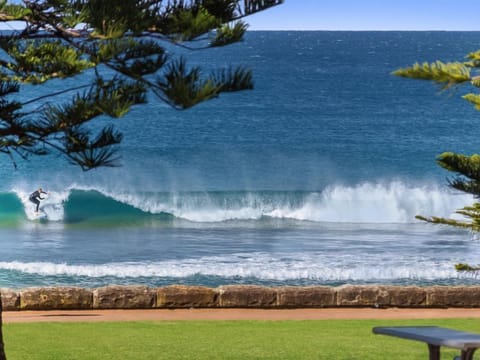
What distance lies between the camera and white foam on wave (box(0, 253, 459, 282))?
15273mm

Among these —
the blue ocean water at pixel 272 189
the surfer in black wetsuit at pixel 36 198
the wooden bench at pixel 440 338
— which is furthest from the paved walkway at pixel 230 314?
the surfer in black wetsuit at pixel 36 198

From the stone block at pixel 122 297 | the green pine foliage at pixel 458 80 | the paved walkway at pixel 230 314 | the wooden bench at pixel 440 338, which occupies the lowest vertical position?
the paved walkway at pixel 230 314

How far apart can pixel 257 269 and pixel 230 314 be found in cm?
576

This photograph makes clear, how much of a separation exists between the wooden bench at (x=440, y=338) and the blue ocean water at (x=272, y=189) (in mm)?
9207

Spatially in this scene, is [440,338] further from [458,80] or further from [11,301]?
[11,301]

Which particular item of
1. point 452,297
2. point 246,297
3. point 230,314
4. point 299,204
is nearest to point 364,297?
point 452,297

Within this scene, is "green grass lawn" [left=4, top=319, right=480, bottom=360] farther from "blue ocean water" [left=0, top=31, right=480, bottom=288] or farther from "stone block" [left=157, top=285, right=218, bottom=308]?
"blue ocean water" [left=0, top=31, right=480, bottom=288]

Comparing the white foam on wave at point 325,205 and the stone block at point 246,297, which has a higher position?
the stone block at point 246,297

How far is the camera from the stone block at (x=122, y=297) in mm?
10242

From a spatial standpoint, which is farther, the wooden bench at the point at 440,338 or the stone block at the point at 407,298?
the stone block at the point at 407,298

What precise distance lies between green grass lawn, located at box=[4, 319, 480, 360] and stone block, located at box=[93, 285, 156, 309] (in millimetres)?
1011

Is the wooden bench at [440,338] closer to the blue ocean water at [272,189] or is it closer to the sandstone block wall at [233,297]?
the sandstone block wall at [233,297]

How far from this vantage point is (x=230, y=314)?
10.0 m

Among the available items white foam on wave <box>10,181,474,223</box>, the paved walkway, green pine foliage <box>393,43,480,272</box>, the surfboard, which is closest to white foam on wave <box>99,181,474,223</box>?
white foam on wave <box>10,181,474,223</box>
